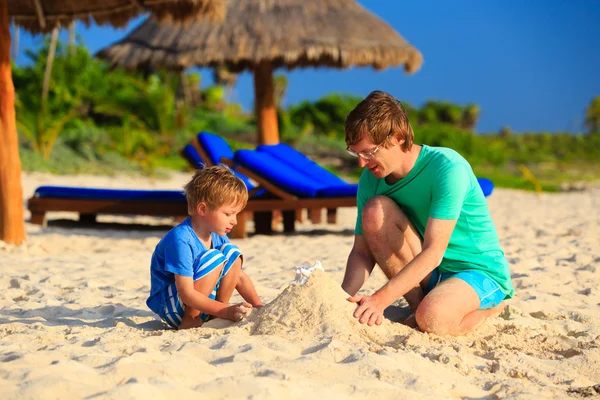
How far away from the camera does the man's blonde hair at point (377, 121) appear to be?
9.71 feet

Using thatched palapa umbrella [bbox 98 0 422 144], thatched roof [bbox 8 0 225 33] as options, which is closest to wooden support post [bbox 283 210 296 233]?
thatched roof [bbox 8 0 225 33]

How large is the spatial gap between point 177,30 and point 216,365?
8494 mm

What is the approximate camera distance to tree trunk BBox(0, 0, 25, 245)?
6.22 metres

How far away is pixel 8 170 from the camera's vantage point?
6.25 meters

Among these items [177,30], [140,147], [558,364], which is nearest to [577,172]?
[140,147]

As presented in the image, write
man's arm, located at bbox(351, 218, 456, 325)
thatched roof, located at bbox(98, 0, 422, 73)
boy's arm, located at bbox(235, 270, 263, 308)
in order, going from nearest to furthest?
man's arm, located at bbox(351, 218, 456, 325)
boy's arm, located at bbox(235, 270, 263, 308)
thatched roof, located at bbox(98, 0, 422, 73)

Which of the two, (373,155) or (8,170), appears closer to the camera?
(373,155)

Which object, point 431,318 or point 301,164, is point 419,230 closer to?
point 431,318

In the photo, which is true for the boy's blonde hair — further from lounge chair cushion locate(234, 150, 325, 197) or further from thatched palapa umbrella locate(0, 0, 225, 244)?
lounge chair cushion locate(234, 150, 325, 197)

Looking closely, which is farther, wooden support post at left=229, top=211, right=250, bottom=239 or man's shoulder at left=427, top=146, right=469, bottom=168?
wooden support post at left=229, top=211, right=250, bottom=239

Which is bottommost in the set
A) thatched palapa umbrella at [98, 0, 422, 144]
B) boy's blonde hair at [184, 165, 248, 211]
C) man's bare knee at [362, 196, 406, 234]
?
man's bare knee at [362, 196, 406, 234]

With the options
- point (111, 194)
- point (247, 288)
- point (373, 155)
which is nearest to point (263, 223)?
point (111, 194)

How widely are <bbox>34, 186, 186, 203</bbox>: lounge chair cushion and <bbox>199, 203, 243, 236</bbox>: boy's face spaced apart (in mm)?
4137

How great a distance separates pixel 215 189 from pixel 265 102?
8.04 metres
